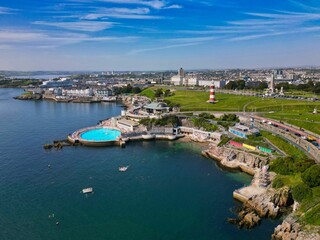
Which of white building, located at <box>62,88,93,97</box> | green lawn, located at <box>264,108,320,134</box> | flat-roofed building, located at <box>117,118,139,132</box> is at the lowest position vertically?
flat-roofed building, located at <box>117,118,139,132</box>

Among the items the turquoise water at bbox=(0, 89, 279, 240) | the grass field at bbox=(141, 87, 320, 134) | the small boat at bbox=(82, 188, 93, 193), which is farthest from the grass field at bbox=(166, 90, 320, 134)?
the small boat at bbox=(82, 188, 93, 193)

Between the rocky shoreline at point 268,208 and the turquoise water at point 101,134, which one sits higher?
the turquoise water at point 101,134

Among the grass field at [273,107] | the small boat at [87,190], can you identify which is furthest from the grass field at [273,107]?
the small boat at [87,190]

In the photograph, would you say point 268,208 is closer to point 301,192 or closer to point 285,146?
point 301,192

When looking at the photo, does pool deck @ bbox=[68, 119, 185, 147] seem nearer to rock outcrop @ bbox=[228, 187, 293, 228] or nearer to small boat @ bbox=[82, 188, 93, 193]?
small boat @ bbox=[82, 188, 93, 193]

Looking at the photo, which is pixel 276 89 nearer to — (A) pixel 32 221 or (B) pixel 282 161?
(B) pixel 282 161

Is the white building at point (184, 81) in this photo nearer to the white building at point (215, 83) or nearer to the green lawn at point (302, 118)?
the white building at point (215, 83)

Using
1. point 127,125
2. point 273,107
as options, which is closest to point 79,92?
point 127,125

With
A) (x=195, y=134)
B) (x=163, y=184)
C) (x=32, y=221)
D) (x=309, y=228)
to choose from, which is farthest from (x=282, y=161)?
(x=32, y=221)
